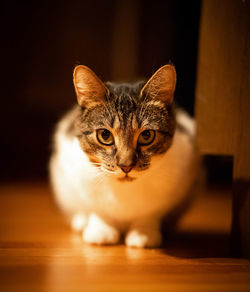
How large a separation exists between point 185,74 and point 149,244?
6.68 ft

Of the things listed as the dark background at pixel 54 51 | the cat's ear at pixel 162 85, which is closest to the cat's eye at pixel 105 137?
the cat's ear at pixel 162 85

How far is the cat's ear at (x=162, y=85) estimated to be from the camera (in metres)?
1.37

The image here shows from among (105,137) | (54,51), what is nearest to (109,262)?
(105,137)

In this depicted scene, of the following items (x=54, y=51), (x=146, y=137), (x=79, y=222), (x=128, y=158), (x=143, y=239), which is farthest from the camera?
(x=54, y=51)

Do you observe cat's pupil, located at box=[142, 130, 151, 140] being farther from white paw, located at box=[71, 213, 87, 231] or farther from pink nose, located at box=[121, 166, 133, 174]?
white paw, located at box=[71, 213, 87, 231]

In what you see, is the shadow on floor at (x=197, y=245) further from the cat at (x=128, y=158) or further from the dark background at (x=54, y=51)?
the dark background at (x=54, y=51)

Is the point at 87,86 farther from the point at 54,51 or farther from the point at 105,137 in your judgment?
the point at 54,51

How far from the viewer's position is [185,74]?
316 centimetres

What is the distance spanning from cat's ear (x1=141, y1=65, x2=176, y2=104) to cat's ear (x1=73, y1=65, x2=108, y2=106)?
0.18m

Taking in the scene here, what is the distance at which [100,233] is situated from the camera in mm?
1548

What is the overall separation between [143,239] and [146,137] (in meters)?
0.47

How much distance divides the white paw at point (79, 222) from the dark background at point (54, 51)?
1392 mm

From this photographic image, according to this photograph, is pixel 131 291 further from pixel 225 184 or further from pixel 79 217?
pixel 225 184

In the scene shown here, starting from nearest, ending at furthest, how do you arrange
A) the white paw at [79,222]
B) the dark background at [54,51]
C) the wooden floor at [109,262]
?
the wooden floor at [109,262]
the white paw at [79,222]
the dark background at [54,51]
